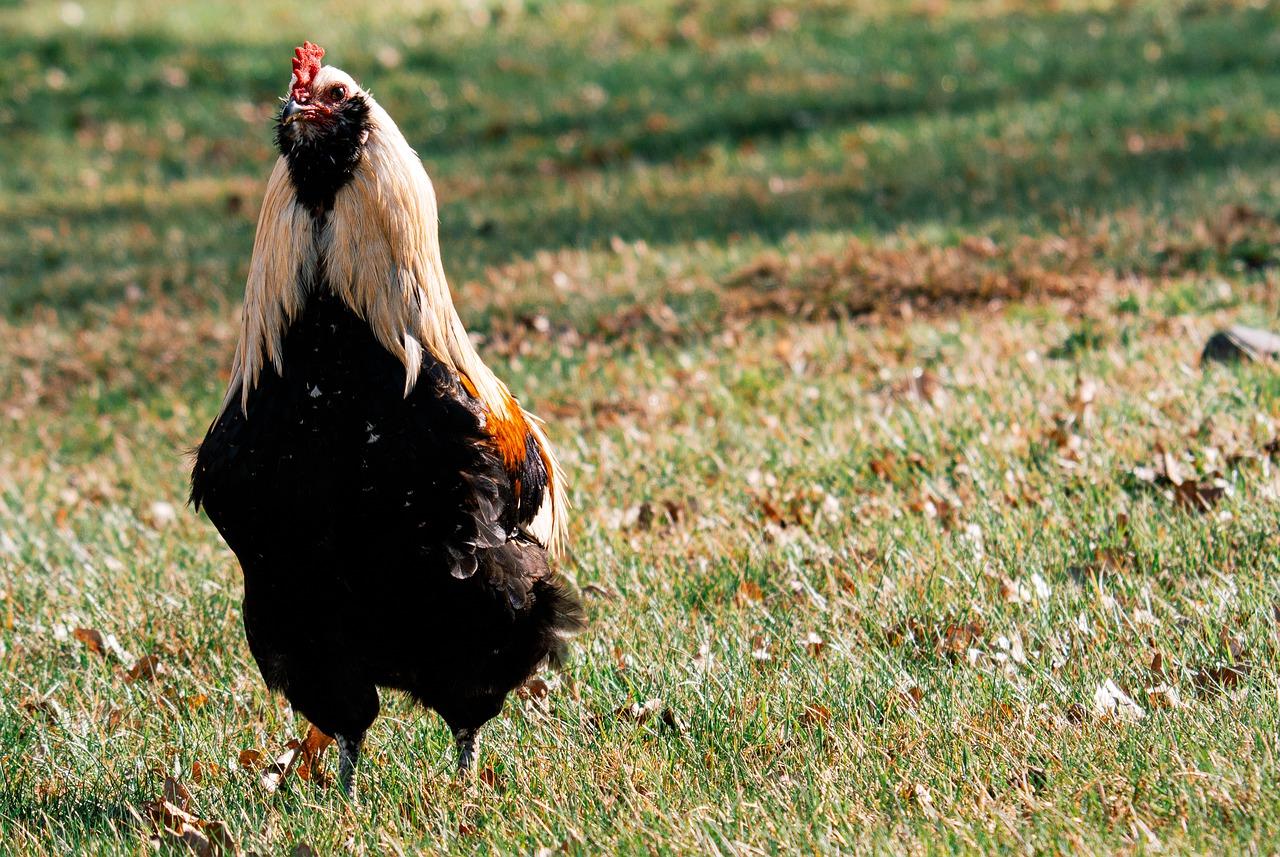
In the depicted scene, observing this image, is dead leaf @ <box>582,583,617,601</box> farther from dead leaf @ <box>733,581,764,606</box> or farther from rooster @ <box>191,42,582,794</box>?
rooster @ <box>191,42,582,794</box>

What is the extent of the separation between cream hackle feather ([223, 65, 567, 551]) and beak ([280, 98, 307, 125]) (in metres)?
0.10

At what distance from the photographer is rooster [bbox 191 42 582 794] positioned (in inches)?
150

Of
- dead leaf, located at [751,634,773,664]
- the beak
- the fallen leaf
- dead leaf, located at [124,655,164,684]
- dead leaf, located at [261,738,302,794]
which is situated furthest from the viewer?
dead leaf, located at [124,655,164,684]

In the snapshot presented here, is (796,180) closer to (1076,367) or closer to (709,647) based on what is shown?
(1076,367)

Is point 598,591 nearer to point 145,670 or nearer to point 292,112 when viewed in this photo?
point 145,670

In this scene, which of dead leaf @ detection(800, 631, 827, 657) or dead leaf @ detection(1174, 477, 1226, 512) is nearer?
dead leaf @ detection(800, 631, 827, 657)

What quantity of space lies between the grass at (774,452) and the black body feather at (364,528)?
354 millimetres

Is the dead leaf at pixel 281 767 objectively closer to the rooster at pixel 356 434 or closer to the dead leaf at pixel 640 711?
the rooster at pixel 356 434

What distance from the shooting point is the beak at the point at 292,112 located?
12.3 ft

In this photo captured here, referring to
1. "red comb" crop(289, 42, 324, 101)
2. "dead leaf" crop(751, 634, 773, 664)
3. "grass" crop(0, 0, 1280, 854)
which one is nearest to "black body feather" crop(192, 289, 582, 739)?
"grass" crop(0, 0, 1280, 854)

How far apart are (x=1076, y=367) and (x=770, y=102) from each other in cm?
813

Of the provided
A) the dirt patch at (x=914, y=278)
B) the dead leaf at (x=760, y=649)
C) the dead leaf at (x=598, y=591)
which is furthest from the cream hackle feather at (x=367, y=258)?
the dirt patch at (x=914, y=278)

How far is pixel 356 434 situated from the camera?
378cm

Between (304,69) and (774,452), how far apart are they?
3.17 m
